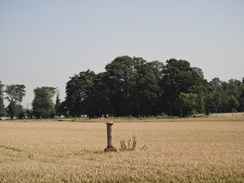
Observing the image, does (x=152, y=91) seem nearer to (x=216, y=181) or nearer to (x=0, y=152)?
(x=0, y=152)

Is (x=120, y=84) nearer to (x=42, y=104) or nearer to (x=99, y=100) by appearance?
(x=99, y=100)

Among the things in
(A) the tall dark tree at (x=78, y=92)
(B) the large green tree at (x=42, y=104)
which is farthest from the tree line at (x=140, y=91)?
(B) the large green tree at (x=42, y=104)

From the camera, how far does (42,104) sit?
142125 millimetres

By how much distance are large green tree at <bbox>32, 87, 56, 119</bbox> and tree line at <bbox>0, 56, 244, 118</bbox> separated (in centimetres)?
3082

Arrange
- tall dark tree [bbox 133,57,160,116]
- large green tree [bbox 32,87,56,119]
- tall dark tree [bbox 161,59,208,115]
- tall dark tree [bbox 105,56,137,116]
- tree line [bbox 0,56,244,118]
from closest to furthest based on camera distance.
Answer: tree line [bbox 0,56,244,118]
tall dark tree [bbox 161,59,208,115]
tall dark tree [bbox 133,57,160,116]
tall dark tree [bbox 105,56,137,116]
large green tree [bbox 32,87,56,119]

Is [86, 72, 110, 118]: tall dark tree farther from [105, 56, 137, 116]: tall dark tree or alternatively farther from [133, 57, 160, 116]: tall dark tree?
[133, 57, 160, 116]: tall dark tree

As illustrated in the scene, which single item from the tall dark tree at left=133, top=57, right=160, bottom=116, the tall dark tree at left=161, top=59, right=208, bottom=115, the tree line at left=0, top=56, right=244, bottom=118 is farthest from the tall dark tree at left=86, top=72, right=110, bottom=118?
the tall dark tree at left=161, top=59, right=208, bottom=115

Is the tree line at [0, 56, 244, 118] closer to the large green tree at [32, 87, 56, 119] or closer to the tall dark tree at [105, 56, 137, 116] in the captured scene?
the tall dark tree at [105, 56, 137, 116]

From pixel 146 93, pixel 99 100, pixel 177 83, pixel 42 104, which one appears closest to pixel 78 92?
pixel 99 100

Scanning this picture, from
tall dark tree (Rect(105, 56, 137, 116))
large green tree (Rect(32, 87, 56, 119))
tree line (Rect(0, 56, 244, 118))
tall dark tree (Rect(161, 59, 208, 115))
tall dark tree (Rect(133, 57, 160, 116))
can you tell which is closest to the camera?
tree line (Rect(0, 56, 244, 118))

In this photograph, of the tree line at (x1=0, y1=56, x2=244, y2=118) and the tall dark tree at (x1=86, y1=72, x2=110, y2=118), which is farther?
the tall dark tree at (x1=86, y1=72, x2=110, y2=118)

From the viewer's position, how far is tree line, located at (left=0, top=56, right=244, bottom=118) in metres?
92.4

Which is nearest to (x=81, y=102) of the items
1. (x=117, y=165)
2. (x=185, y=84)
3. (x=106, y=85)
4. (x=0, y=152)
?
(x=106, y=85)

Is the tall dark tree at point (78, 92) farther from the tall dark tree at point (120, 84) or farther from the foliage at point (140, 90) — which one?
the tall dark tree at point (120, 84)
